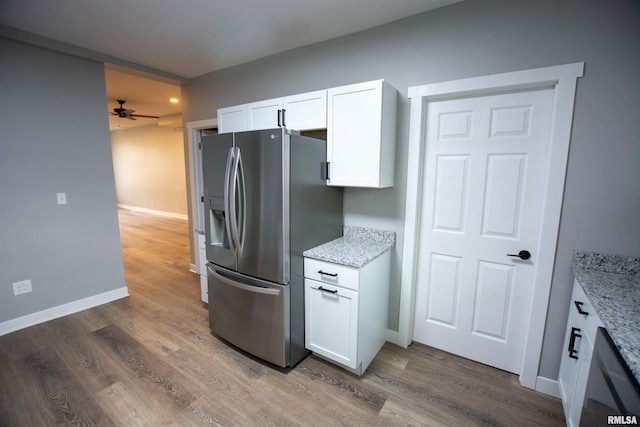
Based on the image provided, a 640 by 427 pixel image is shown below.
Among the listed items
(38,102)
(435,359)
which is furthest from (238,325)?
(38,102)

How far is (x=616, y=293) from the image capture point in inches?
52.1

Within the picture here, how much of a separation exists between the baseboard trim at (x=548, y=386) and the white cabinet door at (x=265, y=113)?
8.99 feet

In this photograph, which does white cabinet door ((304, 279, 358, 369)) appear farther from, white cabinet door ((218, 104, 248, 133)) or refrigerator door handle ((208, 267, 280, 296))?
white cabinet door ((218, 104, 248, 133))

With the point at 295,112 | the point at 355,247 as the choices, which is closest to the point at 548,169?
the point at 355,247

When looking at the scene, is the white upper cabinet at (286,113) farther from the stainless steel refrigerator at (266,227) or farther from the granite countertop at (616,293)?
the granite countertop at (616,293)

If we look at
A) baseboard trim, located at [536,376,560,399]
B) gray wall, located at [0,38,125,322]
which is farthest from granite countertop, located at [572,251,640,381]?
gray wall, located at [0,38,125,322]

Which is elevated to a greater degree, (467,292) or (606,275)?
(606,275)

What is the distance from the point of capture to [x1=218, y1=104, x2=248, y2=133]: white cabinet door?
2.63 metres

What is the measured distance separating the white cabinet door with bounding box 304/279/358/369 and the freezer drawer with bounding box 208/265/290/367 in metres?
0.19

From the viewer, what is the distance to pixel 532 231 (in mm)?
1879

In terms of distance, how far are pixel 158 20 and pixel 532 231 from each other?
320cm

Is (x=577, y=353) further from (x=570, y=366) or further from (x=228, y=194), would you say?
(x=228, y=194)

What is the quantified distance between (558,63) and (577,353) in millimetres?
1664

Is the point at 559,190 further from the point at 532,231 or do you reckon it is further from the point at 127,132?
the point at 127,132
